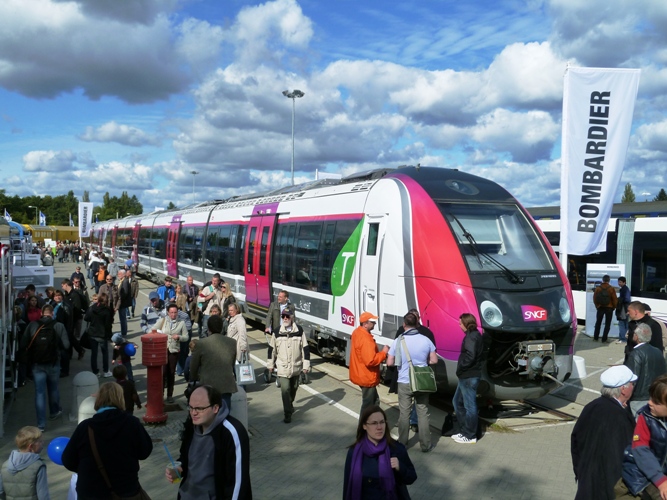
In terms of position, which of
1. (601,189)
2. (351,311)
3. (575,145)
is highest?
(575,145)

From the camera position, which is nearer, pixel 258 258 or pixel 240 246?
pixel 258 258

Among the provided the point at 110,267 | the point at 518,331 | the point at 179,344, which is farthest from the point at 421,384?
the point at 110,267

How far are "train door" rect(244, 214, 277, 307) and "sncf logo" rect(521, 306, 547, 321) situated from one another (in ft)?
24.7

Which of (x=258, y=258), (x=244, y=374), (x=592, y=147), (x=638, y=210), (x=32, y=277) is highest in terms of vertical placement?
(x=592, y=147)

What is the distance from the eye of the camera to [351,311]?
35.5 ft

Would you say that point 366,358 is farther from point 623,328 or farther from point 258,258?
point 623,328

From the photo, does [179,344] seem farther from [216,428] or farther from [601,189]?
[601,189]

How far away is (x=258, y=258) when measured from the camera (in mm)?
15492

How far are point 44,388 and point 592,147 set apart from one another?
35.6 feet

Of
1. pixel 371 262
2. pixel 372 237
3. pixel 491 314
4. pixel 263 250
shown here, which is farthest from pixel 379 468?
pixel 263 250

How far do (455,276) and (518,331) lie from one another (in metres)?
1.11

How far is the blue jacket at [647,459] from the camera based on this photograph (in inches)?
156

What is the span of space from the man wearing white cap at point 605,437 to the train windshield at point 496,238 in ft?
13.8

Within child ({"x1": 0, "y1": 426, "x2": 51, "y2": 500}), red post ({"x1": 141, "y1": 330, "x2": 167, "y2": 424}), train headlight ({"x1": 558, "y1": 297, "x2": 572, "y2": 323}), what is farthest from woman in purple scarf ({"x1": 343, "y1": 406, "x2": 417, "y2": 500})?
train headlight ({"x1": 558, "y1": 297, "x2": 572, "y2": 323})
